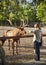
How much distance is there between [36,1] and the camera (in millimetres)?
62219

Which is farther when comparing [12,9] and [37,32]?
[12,9]

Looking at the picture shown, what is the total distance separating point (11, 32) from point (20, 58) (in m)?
2.56

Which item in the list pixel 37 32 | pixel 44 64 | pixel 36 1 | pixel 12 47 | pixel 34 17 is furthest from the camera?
pixel 36 1

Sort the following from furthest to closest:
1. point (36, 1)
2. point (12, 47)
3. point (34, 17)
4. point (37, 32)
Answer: point (36, 1) < point (34, 17) < point (12, 47) < point (37, 32)

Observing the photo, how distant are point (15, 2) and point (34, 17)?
1261 cm

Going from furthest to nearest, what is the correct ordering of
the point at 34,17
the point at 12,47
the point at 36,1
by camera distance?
the point at 36,1 < the point at 34,17 < the point at 12,47

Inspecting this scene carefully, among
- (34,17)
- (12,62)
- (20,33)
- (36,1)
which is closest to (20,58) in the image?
(12,62)

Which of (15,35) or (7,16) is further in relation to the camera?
(7,16)

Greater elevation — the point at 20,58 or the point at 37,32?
the point at 37,32

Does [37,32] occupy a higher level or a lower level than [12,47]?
higher

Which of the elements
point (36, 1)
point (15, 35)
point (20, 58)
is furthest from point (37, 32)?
point (36, 1)

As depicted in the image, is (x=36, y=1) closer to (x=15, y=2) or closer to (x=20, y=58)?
(x=15, y=2)

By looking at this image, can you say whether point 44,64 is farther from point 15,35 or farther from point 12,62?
point 15,35

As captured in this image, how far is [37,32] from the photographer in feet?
39.5
